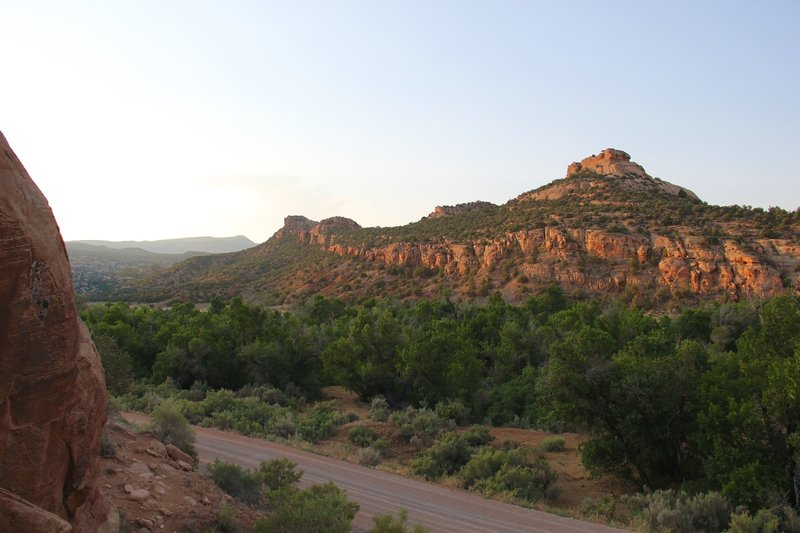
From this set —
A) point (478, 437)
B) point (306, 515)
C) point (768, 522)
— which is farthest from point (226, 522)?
point (478, 437)

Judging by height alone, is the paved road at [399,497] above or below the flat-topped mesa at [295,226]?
below

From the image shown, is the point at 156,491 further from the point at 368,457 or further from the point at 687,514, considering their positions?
the point at 687,514

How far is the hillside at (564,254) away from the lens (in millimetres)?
48000

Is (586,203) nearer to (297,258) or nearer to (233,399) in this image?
(297,258)

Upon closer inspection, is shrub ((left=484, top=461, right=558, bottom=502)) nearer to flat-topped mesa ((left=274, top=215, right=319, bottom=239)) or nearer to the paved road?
the paved road

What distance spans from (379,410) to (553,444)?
22.0ft

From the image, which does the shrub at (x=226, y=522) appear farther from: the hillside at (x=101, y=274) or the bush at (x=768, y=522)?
the hillside at (x=101, y=274)

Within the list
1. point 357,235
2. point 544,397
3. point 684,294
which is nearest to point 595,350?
point 544,397

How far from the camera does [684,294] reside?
156ft

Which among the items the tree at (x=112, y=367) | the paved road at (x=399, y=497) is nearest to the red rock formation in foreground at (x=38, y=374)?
the paved road at (x=399, y=497)

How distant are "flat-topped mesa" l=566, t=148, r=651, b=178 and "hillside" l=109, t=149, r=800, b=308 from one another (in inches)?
9.2

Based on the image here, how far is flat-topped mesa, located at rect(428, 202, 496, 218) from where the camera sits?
9038cm

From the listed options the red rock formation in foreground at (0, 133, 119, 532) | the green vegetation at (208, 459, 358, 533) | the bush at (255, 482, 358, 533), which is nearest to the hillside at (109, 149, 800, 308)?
the green vegetation at (208, 459, 358, 533)

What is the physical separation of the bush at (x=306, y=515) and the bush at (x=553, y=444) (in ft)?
38.1
